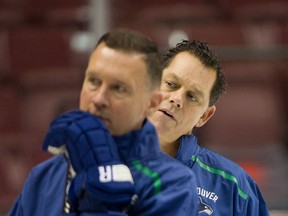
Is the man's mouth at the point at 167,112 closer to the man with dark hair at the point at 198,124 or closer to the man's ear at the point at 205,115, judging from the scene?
the man with dark hair at the point at 198,124

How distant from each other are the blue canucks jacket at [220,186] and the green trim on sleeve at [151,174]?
1.67ft

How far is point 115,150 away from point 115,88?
0.33 feet

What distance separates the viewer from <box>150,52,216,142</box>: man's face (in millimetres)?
1688

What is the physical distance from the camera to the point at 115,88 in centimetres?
115

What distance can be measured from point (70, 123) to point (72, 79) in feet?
10.3

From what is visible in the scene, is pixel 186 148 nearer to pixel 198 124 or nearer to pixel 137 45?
pixel 198 124

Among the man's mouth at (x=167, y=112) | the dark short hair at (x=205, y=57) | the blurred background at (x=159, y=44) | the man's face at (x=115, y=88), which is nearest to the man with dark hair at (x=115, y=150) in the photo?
the man's face at (x=115, y=88)

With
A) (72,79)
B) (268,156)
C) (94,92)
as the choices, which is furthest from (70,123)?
(72,79)

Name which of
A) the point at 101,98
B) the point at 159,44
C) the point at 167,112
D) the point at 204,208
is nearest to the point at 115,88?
the point at 101,98

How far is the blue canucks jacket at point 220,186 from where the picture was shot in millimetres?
1717

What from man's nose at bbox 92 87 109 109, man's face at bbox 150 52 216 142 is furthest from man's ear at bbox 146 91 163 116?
man's face at bbox 150 52 216 142

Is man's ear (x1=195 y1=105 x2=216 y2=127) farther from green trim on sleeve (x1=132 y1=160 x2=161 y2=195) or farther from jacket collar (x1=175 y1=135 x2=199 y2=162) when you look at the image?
green trim on sleeve (x1=132 y1=160 x2=161 y2=195)

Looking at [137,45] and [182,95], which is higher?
[137,45]

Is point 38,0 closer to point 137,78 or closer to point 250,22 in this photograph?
point 250,22
